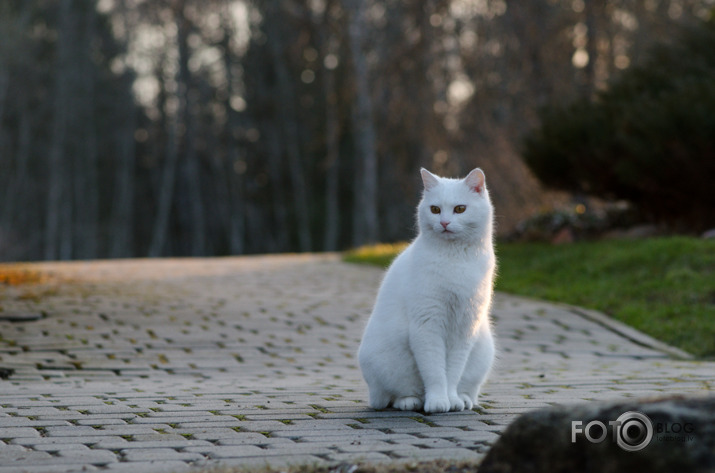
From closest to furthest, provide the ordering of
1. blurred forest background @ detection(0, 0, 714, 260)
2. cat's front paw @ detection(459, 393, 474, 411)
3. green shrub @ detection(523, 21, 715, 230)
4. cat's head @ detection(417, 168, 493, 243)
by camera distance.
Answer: cat's head @ detection(417, 168, 493, 243)
cat's front paw @ detection(459, 393, 474, 411)
green shrub @ detection(523, 21, 715, 230)
blurred forest background @ detection(0, 0, 714, 260)

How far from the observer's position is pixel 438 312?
4594mm

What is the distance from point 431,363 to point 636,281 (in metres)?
7.02

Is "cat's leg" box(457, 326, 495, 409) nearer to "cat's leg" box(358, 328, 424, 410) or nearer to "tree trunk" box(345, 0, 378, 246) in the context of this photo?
"cat's leg" box(358, 328, 424, 410)

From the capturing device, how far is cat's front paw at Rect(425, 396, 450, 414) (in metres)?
4.61

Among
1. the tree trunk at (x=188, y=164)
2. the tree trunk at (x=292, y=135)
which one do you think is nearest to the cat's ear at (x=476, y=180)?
the tree trunk at (x=188, y=164)

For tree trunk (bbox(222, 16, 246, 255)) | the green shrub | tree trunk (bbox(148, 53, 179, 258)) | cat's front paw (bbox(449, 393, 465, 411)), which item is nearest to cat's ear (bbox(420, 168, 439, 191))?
cat's front paw (bbox(449, 393, 465, 411))

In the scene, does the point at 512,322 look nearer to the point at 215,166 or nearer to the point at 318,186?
the point at 318,186

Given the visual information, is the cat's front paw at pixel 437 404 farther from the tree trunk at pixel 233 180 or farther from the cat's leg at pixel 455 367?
the tree trunk at pixel 233 180

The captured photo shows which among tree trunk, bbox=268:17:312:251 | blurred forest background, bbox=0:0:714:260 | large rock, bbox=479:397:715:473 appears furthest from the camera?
tree trunk, bbox=268:17:312:251

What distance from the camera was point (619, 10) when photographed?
19.3 meters

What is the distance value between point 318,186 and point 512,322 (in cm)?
3036

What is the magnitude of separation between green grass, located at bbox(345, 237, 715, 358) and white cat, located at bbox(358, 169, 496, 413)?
431 centimetres

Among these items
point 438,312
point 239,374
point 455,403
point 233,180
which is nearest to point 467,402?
point 455,403

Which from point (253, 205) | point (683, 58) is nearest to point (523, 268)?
point (683, 58)
